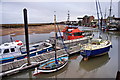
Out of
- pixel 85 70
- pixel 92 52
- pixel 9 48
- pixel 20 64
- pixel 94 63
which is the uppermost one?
pixel 9 48

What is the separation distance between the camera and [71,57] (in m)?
12.0

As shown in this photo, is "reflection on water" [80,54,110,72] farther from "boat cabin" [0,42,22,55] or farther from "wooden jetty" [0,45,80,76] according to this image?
"boat cabin" [0,42,22,55]

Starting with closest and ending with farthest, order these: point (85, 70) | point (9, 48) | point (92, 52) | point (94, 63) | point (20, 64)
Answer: point (20, 64), point (85, 70), point (9, 48), point (94, 63), point (92, 52)

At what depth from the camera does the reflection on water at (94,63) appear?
9.66 meters

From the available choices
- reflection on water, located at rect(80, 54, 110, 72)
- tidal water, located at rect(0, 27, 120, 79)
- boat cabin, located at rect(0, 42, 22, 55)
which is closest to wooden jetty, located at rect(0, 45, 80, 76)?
tidal water, located at rect(0, 27, 120, 79)

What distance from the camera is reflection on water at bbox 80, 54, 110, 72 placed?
9.66 m

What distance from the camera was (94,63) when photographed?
34.0 feet

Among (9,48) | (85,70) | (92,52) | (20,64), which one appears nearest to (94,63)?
(92,52)

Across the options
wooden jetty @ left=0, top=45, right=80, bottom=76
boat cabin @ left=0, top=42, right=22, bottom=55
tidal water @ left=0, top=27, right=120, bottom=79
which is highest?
boat cabin @ left=0, top=42, right=22, bottom=55

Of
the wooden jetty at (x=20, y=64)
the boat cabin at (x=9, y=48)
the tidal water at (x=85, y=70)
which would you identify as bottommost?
the tidal water at (x=85, y=70)

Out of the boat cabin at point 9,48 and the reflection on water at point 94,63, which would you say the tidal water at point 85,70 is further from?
the boat cabin at point 9,48

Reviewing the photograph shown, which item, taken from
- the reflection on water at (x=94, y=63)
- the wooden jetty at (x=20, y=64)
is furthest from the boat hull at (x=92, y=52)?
the wooden jetty at (x=20, y=64)

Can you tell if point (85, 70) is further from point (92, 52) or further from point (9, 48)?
point (9, 48)

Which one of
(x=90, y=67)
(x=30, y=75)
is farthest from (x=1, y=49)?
(x=90, y=67)
